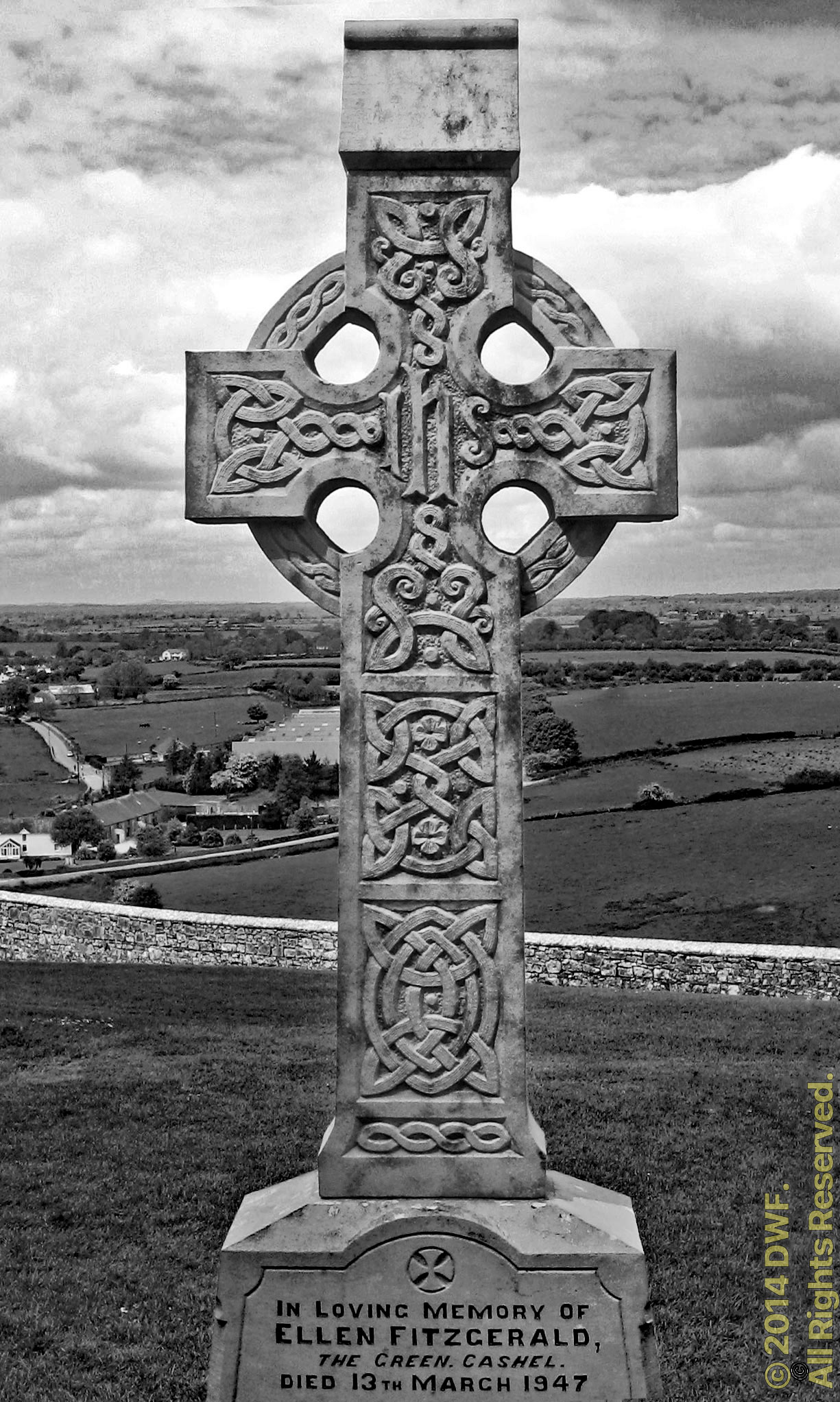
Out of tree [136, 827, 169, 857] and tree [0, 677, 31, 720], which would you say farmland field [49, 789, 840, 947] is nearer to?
tree [136, 827, 169, 857]

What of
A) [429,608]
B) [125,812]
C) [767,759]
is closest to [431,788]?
[429,608]

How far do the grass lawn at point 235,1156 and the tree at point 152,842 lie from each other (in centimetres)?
1611

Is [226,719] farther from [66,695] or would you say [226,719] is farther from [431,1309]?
[431,1309]

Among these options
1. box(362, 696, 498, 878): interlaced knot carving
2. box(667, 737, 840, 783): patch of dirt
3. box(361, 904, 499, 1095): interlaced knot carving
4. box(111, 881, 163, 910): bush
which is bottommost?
box(111, 881, 163, 910): bush

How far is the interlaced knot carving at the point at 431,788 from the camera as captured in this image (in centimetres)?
320

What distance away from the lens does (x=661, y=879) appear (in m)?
24.2

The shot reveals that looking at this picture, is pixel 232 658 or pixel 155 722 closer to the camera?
pixel 155 722

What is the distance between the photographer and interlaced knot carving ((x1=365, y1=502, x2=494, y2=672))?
323 centimetres

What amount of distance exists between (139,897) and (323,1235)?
73.5 ft

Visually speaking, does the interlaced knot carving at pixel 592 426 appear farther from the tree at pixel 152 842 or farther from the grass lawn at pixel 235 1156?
the tree at pixel 152 842

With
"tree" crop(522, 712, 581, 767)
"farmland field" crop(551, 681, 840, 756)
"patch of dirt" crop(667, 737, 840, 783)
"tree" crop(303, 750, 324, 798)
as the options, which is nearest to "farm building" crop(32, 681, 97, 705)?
"tree" crop(303, 750, 324, 798)

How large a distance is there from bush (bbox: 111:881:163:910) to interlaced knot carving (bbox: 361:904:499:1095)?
2081 cm

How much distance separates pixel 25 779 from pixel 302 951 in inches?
839

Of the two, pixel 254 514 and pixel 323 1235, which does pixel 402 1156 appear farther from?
pixel 254 514
